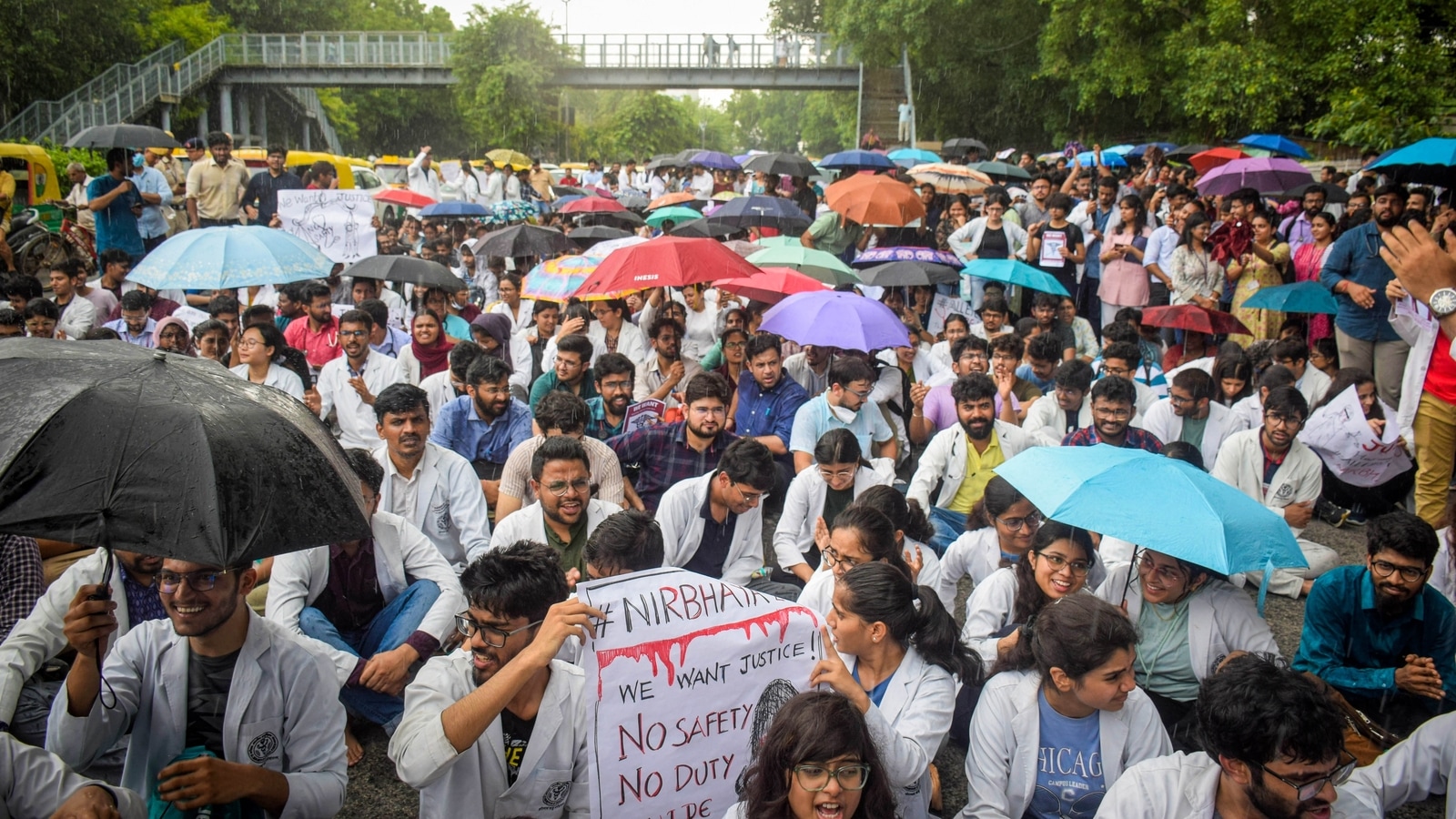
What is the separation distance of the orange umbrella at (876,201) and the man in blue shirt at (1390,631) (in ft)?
26.0

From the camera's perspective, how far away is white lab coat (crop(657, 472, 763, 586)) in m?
5.33

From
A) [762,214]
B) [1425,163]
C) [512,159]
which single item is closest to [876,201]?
[762,214]

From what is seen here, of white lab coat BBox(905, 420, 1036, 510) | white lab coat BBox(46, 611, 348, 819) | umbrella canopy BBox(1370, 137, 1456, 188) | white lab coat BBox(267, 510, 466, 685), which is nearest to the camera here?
white lab coat BBox(46, 611, 348, 819)

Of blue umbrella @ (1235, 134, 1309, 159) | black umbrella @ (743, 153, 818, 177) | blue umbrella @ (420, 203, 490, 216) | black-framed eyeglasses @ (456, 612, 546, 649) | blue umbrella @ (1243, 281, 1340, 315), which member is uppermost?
blue umbrella @ (1235, 134, 1309, 159)

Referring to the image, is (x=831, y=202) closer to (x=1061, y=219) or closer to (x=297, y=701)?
(x=1061, y=219)

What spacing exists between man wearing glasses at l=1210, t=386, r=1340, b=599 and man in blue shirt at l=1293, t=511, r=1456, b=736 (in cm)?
181

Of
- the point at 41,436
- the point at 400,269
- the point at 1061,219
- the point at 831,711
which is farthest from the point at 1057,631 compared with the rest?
the point at 1061,219

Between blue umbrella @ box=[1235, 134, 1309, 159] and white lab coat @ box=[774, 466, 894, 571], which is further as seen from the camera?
blue umbrella @ box=[1235, 134, 1309, 159]

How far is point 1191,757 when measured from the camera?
125 inches

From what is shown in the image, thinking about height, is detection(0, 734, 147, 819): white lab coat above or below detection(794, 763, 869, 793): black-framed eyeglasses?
below

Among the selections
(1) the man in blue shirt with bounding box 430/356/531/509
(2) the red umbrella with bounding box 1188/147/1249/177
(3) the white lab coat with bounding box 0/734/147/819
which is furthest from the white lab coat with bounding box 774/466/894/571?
(2) the red umbrella with bounding box 1188/147/1249/177

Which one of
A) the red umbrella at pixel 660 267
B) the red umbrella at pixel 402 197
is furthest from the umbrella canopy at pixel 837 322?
the red umbrella at pixel 402 197

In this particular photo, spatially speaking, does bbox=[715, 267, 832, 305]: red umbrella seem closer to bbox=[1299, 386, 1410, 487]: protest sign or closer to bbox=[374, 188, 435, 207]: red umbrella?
bbox=[1299, 386, 1410, 487]: protest sign

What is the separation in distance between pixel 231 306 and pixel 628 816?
6624mm
